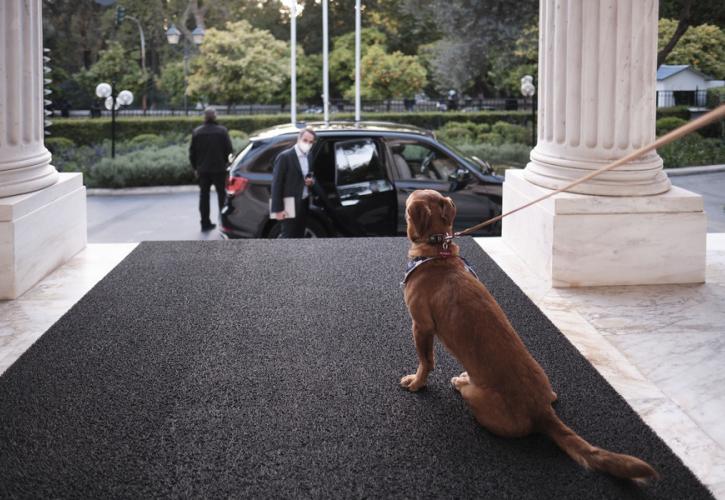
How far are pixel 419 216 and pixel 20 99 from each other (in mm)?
4433

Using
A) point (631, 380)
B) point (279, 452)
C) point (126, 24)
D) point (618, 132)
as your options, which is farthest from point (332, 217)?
point (126, 24)

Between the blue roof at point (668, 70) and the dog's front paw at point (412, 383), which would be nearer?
the dog's front paw at point (412, 383)

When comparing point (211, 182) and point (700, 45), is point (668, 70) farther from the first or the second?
point (211, 182)

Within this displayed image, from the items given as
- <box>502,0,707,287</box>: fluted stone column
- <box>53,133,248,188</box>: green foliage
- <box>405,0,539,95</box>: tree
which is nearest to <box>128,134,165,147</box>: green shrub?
<box>53,133,248,188</box>: green foliage

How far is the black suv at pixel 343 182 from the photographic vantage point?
9789 mm

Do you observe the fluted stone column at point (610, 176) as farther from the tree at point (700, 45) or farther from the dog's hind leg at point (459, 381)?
the tree at point (700, 45)

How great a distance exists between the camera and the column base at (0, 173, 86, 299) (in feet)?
21.0

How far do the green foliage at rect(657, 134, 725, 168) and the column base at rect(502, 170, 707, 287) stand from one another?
21412 millimetres

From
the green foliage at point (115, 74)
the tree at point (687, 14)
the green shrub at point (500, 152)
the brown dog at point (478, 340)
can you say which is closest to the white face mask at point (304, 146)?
the brown dog at point (478, 340)

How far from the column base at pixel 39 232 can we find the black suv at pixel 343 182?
6.73 ft

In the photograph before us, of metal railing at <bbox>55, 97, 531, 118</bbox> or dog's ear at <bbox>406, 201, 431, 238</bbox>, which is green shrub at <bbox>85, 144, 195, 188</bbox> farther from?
dog's ear at <bbox>406, 201, 431, 238</bbox>

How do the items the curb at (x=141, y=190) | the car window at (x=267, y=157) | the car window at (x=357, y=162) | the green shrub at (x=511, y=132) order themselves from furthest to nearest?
the green shrub at (x=511, y=132), the curb at (x=141, y=190), the car window at (x=357, y=162), the car window at (x=267, y=157)

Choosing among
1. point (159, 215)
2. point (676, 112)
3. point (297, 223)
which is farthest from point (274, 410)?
point (676, 112)

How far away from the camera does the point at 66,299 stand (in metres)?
6.45
